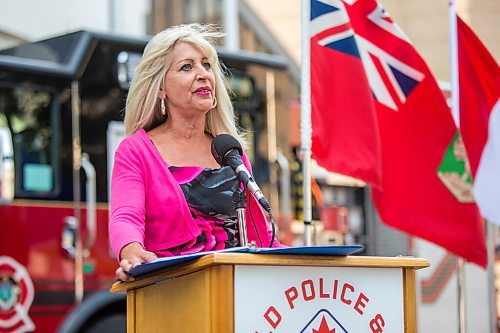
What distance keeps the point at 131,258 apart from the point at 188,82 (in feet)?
2.25

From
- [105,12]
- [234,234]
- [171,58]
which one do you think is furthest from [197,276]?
[105,12]

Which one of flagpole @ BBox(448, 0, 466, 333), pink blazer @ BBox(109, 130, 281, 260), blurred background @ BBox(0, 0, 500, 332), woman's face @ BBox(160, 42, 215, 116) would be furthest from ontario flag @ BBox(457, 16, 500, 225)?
pink blazer @ BBox(109, 130, 281, 260)

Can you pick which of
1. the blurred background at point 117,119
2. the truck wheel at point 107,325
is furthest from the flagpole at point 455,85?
the truck wheel at point 107,325

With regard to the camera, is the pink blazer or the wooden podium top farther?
the pink blazer

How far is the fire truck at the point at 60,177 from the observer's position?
7621 millimetres

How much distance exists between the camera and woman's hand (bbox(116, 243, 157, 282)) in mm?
3170

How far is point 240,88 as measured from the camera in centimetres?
905

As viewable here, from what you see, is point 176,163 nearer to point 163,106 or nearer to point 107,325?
point 163,106

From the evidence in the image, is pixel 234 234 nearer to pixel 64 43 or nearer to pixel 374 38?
pixel 374 38

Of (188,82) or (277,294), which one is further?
(188,82)

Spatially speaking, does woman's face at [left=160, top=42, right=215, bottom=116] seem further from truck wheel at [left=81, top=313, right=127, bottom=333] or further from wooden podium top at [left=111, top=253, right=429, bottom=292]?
truck wheel at [left=81, top=313, right=127, bottom=333]

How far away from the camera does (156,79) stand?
3658 millimetres

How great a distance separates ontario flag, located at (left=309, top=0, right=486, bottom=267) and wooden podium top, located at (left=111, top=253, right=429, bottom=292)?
235 centimetres

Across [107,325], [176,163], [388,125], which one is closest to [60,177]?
[107,325]
